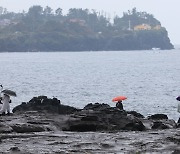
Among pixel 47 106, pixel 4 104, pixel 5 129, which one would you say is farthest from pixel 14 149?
pixel 47 106

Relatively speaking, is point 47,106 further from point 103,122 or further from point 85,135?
point 85,135

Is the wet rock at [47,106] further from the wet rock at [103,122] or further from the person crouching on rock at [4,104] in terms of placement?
the wet rock at [103,122]

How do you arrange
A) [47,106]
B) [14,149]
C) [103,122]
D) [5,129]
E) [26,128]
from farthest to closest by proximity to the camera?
[47,106] < [103,122] < [26,128] < [5,129] < [14,149]

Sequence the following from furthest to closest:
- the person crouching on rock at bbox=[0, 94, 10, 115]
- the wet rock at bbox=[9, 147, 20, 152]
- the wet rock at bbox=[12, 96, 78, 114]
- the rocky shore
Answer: the wet rock at bbox=[12, 96, 78, 114] < the person crouching on rock at bbox=[0, 94, 10, 115] < the rocky shore < the wet rock at bbox=[9, 147, 20, 152]

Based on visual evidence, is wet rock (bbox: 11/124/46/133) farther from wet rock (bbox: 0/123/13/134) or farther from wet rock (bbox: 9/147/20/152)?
wet rock (bbox: 9/147/20/152)

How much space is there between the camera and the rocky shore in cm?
1466

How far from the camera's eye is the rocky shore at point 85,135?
48.1 feet

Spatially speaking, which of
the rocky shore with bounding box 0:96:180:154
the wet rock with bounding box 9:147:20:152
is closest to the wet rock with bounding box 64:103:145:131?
the rocky shore with bounding box 0:96:180:154

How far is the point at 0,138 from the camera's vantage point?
51.8 ft

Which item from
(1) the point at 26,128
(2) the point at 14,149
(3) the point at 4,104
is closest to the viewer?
(2) the point at 14,149

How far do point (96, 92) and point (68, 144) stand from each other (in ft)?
150

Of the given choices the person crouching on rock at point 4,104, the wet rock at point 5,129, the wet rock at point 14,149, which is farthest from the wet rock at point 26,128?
the person crouching on rock at point 4,104

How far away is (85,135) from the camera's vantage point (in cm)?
1752

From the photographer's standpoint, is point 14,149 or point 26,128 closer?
point 14,149
